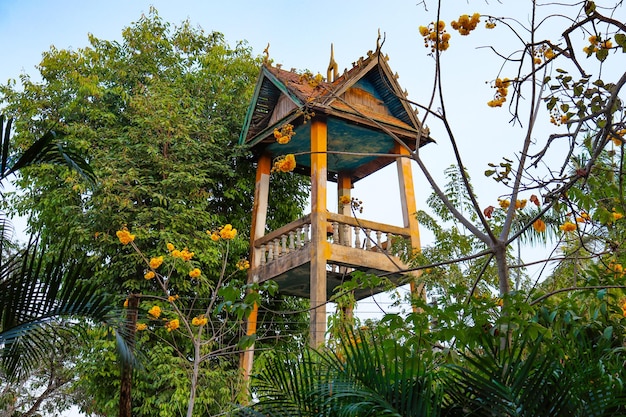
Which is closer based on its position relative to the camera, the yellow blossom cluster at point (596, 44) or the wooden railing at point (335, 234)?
the yellow blossom cluster at point (596, 44)

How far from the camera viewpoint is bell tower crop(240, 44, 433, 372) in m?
11.9

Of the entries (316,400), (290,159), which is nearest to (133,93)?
(290,159)

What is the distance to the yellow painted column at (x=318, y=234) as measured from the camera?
11086mm

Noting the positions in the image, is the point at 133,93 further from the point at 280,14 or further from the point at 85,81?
the point at 280,14

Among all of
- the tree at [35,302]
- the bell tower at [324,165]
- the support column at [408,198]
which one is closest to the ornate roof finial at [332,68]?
the bell tower at [324,165]

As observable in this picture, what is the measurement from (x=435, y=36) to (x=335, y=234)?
757 cm

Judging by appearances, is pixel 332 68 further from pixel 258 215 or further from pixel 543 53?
pixel 543 53

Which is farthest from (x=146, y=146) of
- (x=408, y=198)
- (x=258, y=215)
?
(x=408, y=198)

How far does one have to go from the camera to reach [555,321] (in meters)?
3.85

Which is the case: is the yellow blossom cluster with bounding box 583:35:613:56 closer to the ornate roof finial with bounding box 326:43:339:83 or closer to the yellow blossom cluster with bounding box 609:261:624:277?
the yellow blossom cluster with bounding box 609:261:624:277

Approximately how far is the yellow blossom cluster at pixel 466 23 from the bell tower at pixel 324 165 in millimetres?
6784

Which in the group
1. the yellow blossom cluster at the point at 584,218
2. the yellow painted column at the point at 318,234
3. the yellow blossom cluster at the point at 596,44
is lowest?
the yellow blossom cluster at the point at 584,218

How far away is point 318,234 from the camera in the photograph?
38.6ft

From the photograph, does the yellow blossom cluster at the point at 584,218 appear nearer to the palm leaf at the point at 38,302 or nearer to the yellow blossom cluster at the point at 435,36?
the yellow blossom cluster at the point at 435,36
